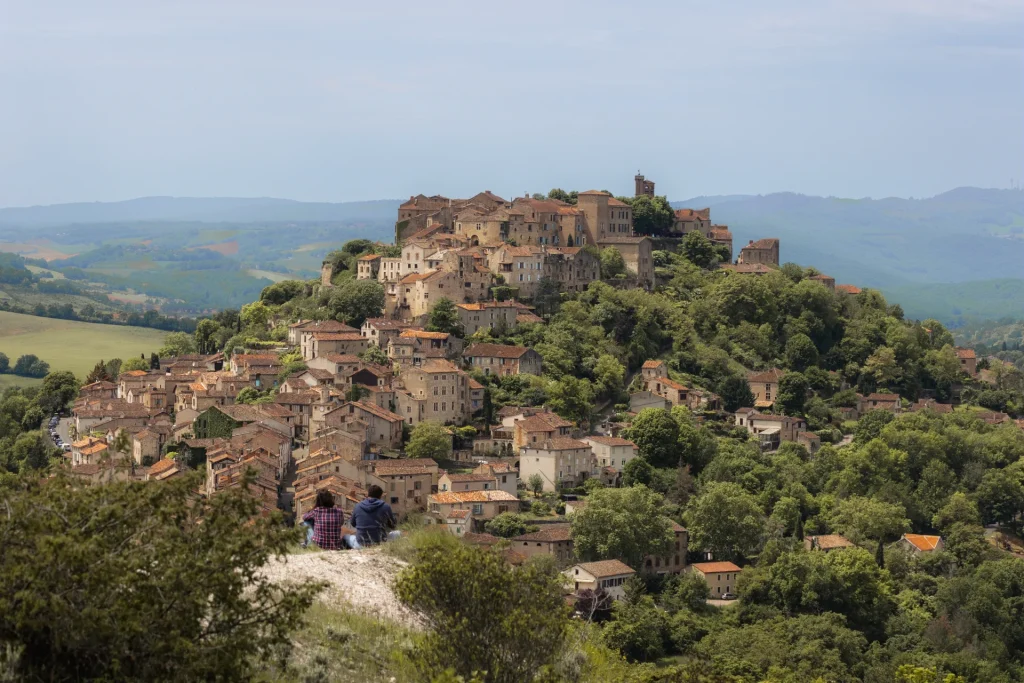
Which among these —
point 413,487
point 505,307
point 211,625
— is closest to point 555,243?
point 505,307

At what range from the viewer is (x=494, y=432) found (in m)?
49.5

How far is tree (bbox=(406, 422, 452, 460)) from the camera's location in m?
46.2

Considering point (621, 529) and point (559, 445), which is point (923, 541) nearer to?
point (621, 529)

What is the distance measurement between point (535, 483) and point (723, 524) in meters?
6.05

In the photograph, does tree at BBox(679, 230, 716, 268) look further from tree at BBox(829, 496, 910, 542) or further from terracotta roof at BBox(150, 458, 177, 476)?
terracotta roof at BBox(150, 458, 177, 476)

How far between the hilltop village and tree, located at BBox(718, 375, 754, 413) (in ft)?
0.35

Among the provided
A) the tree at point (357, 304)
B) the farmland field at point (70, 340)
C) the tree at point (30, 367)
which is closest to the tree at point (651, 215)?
the tree at point (357, 304)

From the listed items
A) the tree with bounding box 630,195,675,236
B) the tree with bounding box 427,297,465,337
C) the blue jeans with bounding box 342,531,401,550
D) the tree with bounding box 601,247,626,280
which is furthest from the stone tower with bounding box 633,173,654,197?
the blue jeans with bounding box 342,531,401,550

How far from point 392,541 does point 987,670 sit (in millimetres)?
25714

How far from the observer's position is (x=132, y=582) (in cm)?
1249

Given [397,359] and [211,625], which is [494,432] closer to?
[397,359]

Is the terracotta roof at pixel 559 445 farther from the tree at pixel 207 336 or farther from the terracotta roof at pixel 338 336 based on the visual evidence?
the tree at pixel 207 336

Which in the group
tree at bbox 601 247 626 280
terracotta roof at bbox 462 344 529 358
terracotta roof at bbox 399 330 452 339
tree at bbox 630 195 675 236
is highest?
tree at bbox 630 195 675 236

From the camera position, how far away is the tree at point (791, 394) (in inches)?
2370
